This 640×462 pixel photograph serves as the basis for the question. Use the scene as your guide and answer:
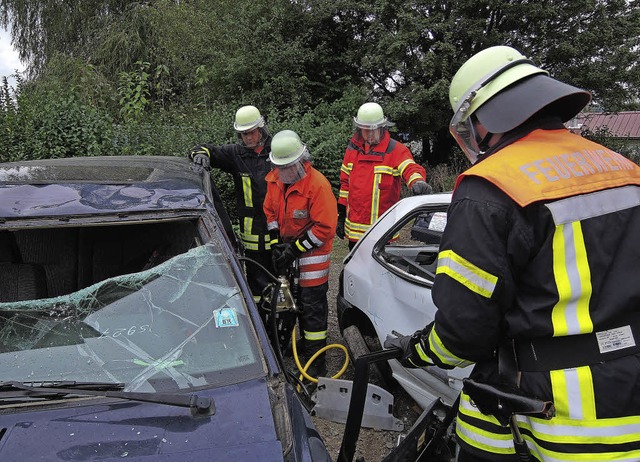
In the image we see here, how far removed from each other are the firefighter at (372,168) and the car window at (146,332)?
8.50 feet

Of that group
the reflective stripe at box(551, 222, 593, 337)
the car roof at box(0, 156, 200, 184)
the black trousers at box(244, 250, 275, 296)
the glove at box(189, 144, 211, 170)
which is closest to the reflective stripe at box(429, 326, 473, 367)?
the reflective stripe at box(551, 222, 593, 337)

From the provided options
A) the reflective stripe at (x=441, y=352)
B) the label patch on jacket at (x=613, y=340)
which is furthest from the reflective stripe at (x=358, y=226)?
the label patch on jacket at (x=613, y=340)

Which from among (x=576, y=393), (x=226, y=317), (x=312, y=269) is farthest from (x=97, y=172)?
(x=576, y=393)

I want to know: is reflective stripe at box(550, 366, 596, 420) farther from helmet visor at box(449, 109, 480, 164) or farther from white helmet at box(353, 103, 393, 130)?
white helmet at box(353, 103, 393, 130)

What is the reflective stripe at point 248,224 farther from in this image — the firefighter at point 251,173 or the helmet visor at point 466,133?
the helmet visor at point 466,133

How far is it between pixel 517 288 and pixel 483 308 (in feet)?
0.42

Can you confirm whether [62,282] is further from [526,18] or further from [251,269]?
[526,18]

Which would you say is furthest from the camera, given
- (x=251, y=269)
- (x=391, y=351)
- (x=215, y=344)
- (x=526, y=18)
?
(x=526, y=18)

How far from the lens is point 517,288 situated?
1459 mm

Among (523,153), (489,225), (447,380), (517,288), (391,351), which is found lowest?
Answer: (447,380)

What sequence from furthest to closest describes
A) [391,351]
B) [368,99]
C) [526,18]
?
[368,99]
[526,18]
[391,351]

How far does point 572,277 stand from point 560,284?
→ 37 millimetres

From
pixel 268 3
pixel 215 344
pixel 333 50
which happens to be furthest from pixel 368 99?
pixel 215 344

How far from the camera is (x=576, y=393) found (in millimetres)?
1388
